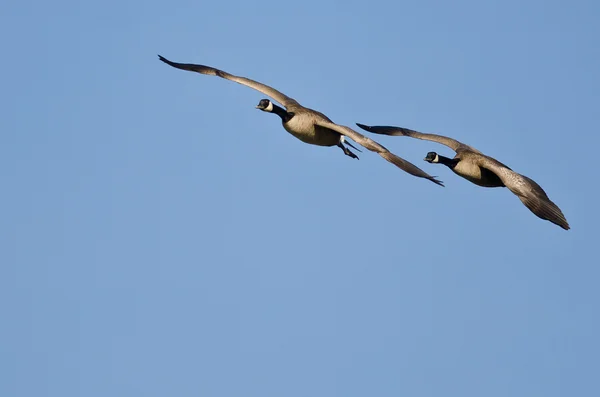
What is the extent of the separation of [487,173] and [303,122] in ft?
15.8

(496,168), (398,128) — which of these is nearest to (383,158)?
(496,168)

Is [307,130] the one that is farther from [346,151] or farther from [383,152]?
[383,152]

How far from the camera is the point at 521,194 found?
100.0ft

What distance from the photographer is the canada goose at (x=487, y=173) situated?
2994 cm

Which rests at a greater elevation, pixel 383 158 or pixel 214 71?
pixel 214 71

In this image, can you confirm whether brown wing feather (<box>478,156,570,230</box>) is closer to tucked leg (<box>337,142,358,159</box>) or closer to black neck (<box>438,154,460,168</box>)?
black neck (<box>438,154,460,168</box>)

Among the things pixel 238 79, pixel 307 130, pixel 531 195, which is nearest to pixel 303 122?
pixel 307 130

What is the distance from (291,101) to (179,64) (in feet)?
11.7

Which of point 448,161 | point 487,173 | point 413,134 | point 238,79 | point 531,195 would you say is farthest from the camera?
point 413,134

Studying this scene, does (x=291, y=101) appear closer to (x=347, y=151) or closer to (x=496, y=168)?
(x=347, y=151)

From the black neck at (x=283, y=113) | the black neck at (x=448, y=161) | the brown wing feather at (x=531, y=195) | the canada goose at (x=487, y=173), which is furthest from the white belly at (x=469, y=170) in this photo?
the black neck at (x=283, y=113)

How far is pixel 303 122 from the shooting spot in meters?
33.4

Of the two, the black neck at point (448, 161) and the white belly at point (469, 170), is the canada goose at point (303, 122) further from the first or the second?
the white belly at point (469, 170)

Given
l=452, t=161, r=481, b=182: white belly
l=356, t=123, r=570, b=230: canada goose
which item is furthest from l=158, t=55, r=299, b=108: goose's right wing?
l=452, t=161, r=481, b=182: white belly
